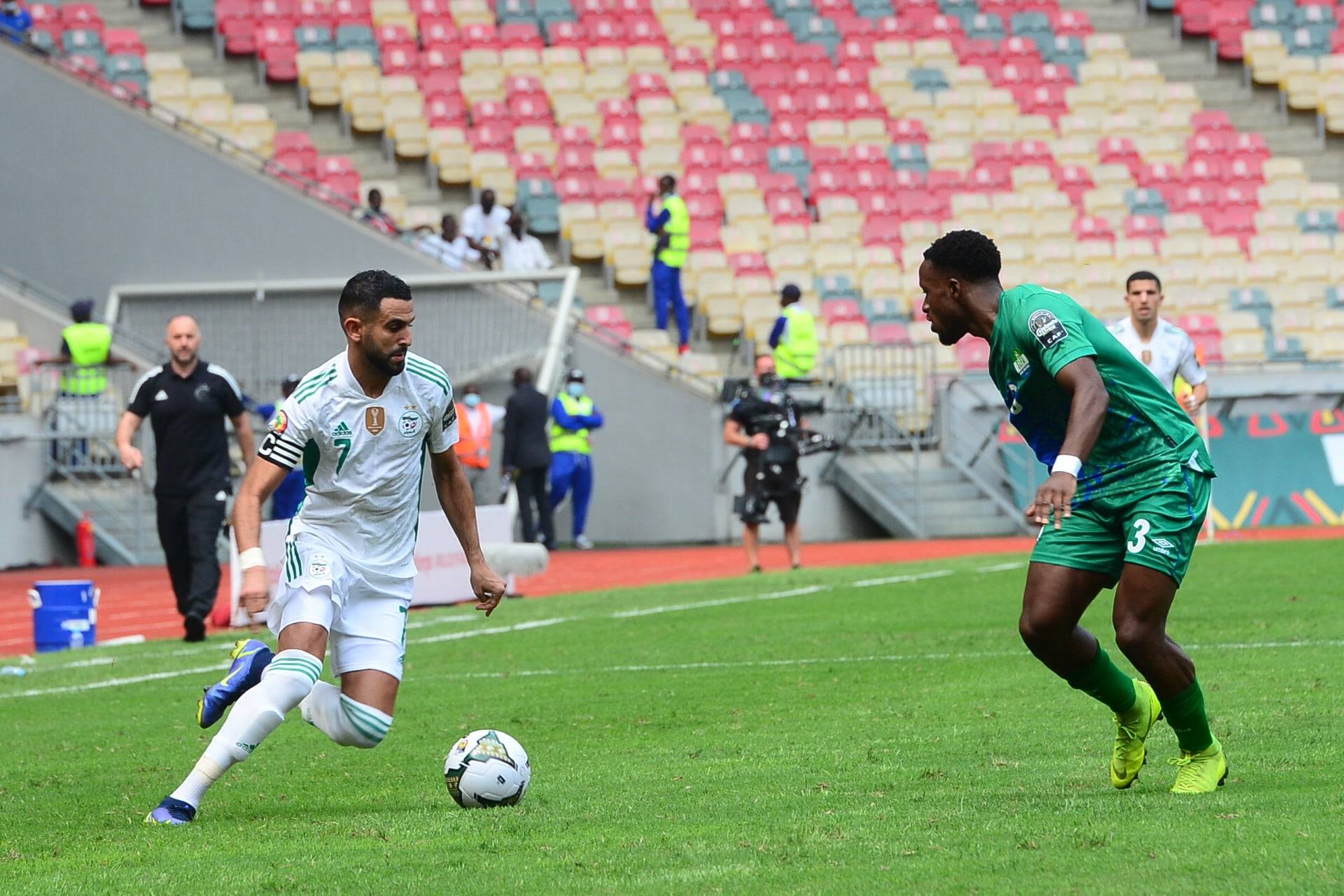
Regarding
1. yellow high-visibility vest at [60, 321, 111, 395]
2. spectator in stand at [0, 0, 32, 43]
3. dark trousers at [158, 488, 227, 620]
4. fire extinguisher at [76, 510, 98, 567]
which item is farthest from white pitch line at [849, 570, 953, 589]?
spectator in stand at [0, 0, 32, 43]

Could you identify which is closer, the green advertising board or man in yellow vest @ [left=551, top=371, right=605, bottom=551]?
the green advertising board

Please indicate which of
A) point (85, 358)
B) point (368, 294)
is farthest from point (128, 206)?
point (368, 294)

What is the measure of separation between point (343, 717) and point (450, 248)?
18.7 m

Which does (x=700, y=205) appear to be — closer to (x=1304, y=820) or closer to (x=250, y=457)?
(x=250, y=457)

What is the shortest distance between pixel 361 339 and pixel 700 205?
21533 mm

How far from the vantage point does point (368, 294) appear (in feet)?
21.6

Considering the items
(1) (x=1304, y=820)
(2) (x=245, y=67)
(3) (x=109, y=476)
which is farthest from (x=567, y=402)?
(1) (x=1304, y=820)

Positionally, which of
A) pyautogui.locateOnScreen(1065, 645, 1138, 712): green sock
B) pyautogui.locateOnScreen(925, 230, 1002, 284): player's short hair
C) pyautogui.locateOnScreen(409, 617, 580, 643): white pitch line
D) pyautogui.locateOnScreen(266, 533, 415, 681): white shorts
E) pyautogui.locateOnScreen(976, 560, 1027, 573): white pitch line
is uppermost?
pyautogui.locateOnScreen(925, 230, 1002, 284): player's short hair

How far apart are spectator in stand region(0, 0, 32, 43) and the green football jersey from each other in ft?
73.8

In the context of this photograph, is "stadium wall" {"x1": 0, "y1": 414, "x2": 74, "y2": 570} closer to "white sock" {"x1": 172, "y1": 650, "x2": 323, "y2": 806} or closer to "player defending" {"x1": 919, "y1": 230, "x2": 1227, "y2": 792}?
"white sock" {"x1": 172, "y1": 650, "x2": 323, "y2": 806}

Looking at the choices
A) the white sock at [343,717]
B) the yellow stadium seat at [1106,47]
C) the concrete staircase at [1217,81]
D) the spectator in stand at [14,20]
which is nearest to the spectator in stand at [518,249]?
the spectator in stand at [14,20]

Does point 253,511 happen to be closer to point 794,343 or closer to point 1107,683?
point 1107,683

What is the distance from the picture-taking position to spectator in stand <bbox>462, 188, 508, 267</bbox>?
25.3 meters

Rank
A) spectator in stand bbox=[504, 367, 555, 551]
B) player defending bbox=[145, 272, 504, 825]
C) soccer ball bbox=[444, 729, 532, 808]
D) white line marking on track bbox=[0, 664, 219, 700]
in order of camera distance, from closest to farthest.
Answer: soccer ball bbox=[444, 729, 532, 808] < player defending bbox=[145, 272, 504, 825] < white line marking on track bbox=[0, 664, 219, 700] < spectator in stand bbox=[504, 367, 555, 551]
